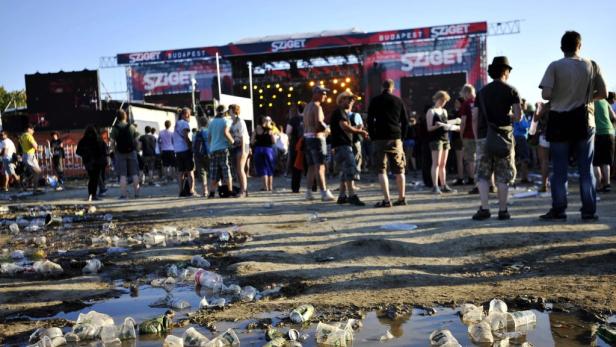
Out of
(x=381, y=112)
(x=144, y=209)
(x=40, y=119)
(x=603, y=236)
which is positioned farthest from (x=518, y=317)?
(x=40, y=119)

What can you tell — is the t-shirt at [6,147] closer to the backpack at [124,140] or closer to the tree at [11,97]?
the backpack at [124,140]

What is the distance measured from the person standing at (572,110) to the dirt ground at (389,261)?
380 mm

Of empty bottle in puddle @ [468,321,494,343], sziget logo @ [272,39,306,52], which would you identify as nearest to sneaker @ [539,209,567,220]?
empty bottle in puddle @ [468,321,494,343]

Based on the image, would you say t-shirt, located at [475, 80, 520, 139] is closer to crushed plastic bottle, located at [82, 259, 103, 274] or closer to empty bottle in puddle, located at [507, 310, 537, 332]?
empty bottle in puddle, located at [507, 310, 537, 332]

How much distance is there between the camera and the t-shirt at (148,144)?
646 inches

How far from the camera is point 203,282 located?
149 inches

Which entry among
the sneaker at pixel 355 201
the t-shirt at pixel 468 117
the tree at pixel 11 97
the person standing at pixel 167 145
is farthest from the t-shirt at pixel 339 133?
the tree at pixel 11 97

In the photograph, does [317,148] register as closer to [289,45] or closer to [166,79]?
[289,45]

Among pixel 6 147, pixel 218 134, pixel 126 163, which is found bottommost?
pixel 126 163

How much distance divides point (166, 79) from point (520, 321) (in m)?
34.8

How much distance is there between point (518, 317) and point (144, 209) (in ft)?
24.6

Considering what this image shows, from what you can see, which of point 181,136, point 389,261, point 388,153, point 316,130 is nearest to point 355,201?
point 388,153

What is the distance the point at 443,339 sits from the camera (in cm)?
→ 243

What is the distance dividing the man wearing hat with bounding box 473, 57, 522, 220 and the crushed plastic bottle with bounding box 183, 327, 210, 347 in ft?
12.9
